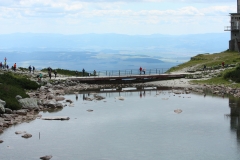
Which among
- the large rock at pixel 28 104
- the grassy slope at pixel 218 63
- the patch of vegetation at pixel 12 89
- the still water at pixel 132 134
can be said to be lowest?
the still water at pixel 132 134

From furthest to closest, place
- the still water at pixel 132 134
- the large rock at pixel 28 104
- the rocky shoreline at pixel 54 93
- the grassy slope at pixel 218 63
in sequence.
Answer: the grassy slope at pixel 218 63
the large rock at pixel 28 104
the rocky shoreline at pixel 54 93
the still water at pixel 132 134

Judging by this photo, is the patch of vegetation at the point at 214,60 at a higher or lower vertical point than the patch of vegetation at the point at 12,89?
higher

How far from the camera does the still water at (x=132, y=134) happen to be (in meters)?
40.3

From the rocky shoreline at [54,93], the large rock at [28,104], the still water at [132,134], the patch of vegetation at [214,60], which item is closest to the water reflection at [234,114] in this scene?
the still water at [132,134]

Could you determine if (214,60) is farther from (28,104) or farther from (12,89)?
(28,104)

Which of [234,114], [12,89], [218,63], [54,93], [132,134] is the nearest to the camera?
[132,134]

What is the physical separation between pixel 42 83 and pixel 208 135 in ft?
129

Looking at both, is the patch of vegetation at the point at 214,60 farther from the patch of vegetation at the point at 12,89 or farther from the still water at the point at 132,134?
the patch of vegetation at the point at 12,89

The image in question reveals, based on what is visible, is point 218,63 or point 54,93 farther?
point 218,63

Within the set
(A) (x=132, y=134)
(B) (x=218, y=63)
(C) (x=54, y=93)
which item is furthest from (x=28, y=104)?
(B) (x=218, y=63)

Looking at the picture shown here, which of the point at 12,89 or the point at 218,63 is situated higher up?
the point at 218,63

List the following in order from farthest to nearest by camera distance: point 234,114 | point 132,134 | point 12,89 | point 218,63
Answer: point 218,63 → point 12,89 → point 234,114 → point 132,134

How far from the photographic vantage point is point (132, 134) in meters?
46.7

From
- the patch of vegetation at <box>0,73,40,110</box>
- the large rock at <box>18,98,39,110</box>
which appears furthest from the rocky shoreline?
the patch of vegetation at <box>0,73,40,110</box>
